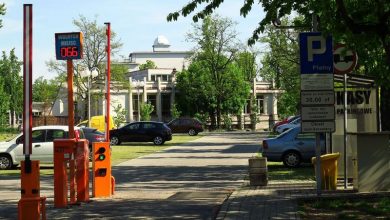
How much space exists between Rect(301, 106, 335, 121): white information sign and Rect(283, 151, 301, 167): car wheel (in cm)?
942

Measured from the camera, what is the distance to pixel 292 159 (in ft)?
69.1

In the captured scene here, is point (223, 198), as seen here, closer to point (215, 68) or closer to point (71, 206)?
point (71, 206)

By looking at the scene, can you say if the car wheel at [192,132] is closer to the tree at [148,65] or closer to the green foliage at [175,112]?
the green foliage at [175,112]

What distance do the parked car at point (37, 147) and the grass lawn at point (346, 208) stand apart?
13.4 m

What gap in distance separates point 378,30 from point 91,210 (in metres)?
6.08

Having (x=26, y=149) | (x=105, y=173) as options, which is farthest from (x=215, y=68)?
(x=26, y=149)

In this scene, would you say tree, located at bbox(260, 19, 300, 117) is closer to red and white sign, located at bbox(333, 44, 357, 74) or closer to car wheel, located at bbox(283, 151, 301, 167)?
car wheel, located at bbox(283, 151, 301, 167)

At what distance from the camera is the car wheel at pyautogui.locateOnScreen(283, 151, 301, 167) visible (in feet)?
68.9

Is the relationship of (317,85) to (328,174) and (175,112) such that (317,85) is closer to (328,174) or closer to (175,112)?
(328,174)

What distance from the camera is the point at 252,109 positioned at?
80.8 meters

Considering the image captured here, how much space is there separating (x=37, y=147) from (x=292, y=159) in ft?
30.3

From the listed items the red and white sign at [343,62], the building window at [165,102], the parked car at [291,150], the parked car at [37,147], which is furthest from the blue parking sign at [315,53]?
the building window at [165,102]

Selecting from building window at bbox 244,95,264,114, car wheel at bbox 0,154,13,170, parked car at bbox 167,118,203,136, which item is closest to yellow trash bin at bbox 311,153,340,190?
car wheel at bbox 0,154,13,170

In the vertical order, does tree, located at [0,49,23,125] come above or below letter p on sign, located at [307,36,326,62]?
above
